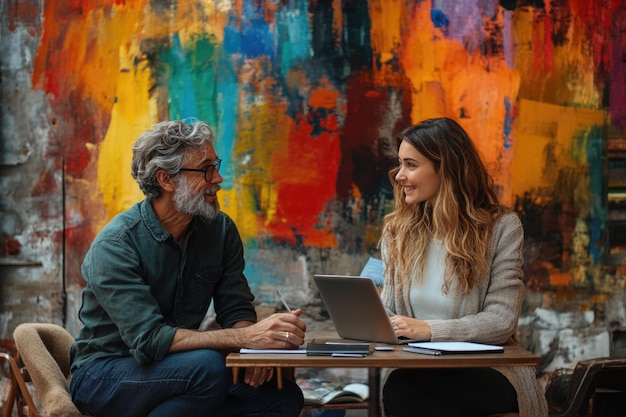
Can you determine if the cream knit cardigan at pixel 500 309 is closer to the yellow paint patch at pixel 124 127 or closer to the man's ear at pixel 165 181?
the man's ear at pixel 165 181

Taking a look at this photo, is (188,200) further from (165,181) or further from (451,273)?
(451,273)

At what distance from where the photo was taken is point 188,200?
3.63 meters

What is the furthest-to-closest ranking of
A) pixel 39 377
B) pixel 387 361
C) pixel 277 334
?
pixel 39 377 → pixel 277 334 → pixel 387 361

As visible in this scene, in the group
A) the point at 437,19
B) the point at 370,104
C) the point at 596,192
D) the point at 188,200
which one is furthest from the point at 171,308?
the point at 596,192

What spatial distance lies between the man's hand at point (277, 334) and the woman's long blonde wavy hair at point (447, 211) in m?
0.71

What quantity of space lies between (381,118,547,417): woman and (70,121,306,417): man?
56 centimetres

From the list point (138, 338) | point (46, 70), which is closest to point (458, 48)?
point (46, 70)

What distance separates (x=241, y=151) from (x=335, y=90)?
671mm

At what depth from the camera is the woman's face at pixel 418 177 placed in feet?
12.6

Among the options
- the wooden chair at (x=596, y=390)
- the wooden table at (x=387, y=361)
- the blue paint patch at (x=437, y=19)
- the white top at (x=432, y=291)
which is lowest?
the wooden chair at (x=596, y=390)

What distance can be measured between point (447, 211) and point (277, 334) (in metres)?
0.98

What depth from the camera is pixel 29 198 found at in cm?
547

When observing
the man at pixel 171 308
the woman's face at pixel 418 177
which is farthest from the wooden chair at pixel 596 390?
the man at pixel 171 308

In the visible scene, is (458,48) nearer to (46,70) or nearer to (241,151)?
(241,151)
